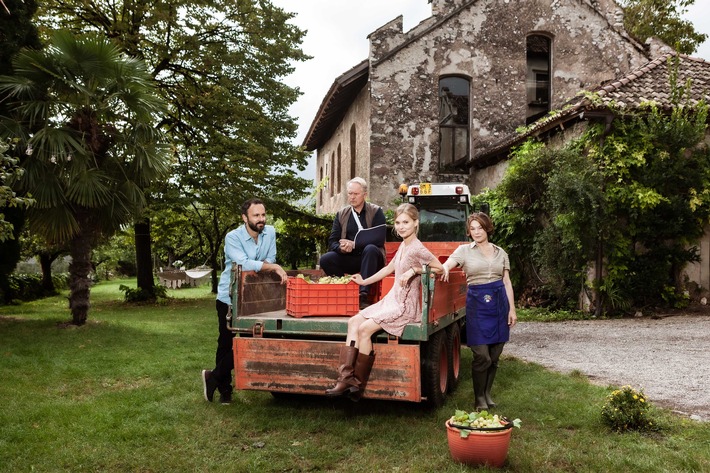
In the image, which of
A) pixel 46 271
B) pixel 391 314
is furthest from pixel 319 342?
pixel 46 271

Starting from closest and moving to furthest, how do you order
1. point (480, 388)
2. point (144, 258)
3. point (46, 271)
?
1. point (480, 388)
2. point (144, 258)
3. point (46, 271)

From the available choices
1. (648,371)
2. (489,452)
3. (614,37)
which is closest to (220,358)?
(489,452)

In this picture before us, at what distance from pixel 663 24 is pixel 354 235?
1051 inches

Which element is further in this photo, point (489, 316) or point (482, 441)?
point (489, 316)

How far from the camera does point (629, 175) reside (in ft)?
44.7

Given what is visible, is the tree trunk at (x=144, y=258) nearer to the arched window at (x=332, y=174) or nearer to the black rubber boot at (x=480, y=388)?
the arched window at (x=332, y=174)

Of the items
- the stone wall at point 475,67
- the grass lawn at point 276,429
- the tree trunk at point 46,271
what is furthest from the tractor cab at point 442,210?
the tree trunk at point 46,271

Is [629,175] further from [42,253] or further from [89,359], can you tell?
[42,253]

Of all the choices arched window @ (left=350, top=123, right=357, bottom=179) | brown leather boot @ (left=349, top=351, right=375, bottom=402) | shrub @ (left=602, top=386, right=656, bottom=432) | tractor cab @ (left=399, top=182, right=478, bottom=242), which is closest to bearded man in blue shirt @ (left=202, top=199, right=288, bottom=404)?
brown leather boot @ (left=349, top=351, right=375, bottom=402)

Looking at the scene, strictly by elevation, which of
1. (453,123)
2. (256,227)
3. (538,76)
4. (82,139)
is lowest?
(256,227)

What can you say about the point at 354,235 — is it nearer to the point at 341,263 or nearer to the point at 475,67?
the point at 341,263

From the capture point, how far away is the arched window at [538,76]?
20.7 m

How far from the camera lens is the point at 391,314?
5578 mm

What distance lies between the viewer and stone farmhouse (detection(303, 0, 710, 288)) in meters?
19.4
